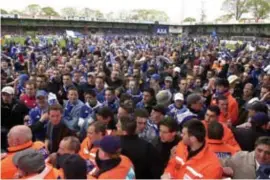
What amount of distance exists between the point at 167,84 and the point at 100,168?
5.51 meters

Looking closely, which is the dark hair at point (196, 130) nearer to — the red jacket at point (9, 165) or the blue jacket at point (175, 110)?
the red jacket at point (9, 165)

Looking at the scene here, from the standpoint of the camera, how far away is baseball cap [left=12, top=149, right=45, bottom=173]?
141 inches

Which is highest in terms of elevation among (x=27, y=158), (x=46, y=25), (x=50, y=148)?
(x=46, y=25)

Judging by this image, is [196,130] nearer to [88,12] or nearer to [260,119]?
[260,119]

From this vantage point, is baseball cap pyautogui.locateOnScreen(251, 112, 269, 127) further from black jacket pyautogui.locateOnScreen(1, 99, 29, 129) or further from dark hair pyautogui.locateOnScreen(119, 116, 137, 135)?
black jacket pyautogui.locateOnScreen(1, 99, 29, 129)

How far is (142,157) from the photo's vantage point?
439 centimetres

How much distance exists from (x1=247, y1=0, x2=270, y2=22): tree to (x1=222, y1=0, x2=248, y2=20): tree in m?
2.53

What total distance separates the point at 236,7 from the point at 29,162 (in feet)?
306

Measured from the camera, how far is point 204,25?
283 ft

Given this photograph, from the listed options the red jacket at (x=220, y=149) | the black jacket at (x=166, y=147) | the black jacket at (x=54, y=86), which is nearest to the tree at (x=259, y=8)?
the black jacket at (x=54, y=86)

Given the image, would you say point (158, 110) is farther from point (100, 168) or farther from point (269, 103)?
point (269, 103)

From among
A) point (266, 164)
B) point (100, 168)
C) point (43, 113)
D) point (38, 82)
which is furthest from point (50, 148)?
point (38, 82)

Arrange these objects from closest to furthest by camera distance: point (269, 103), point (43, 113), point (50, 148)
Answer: point (50, 148), point (43, 113), point (269, 103)

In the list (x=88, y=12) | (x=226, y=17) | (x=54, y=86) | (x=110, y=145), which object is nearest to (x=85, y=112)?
(x=54, y=86)
